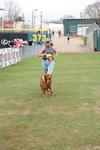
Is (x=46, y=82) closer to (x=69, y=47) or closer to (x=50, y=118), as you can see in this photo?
(x=50, y=118)

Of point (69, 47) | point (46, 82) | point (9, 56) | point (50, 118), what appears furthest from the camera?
point (69, 47)

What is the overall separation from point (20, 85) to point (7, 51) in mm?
14313

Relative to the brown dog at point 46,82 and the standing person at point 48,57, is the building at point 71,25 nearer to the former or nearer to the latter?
the standing person at point 48,57

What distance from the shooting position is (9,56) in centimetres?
3344

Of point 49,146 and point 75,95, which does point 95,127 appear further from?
point 75,95

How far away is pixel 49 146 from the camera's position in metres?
8.39

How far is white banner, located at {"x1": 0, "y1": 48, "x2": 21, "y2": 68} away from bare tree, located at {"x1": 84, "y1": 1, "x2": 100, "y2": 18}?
103208 millimetres

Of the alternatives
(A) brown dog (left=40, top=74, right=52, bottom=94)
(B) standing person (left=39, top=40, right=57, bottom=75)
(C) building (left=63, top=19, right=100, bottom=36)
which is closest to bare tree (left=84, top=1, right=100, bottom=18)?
(C) building (left=63, top=19, right=100, bottom=36)

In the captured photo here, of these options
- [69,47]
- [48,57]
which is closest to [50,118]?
[48,57]

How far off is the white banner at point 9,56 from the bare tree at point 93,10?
103 m

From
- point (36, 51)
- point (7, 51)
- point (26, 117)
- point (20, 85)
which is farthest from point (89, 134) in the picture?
point (36, 51)

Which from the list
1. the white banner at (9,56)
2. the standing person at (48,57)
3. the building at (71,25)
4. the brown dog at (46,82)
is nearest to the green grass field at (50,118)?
the brown dog at (46,82)

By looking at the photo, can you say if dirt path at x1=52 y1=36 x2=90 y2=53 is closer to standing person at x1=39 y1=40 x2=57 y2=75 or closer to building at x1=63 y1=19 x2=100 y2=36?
standing person at x1=39 y1=40 x2=57 y2=75

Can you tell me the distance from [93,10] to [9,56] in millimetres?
109967
